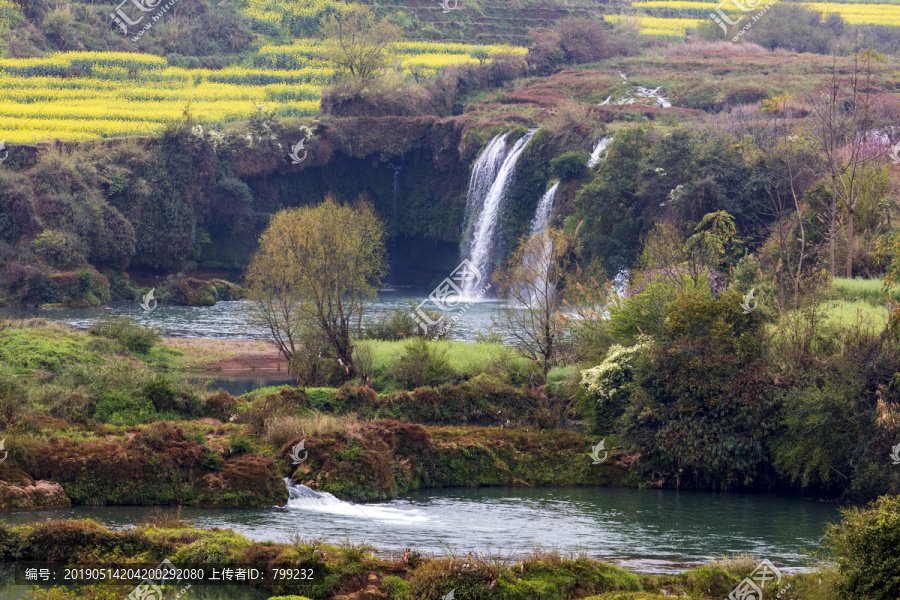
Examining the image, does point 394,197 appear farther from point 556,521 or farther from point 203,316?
point 556,521

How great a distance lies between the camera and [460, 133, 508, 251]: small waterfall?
62906 millimetres

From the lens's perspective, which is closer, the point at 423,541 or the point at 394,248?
the point at 423,541

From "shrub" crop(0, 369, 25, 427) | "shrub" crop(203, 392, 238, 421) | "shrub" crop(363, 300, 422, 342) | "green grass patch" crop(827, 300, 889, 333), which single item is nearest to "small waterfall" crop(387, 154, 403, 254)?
"shrub" crop(363, 300, 422, 342)

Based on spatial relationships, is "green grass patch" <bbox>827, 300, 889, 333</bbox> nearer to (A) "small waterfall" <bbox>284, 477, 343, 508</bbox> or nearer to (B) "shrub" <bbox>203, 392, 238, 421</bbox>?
(A) "small waterfall" <bbox>284, 477, 343, 508</bbox>

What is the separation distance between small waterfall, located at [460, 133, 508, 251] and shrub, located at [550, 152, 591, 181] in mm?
6501

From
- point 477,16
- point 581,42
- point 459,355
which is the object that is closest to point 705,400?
point 459,355

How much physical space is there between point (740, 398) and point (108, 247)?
4958cm

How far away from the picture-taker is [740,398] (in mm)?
26141

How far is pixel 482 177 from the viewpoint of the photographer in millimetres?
63469

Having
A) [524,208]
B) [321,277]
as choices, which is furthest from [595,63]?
[321,277]

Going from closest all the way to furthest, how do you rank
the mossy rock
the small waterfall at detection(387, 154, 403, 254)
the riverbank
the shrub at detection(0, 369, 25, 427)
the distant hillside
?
1. the riverbank
2. the mossy rock
3. the shrub at detection(0, 369, 25, 427)
4. the small waterfall at detection(387, 154, 403, 254)
5. the distant hillside

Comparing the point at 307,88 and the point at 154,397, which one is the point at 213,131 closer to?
the point at 307,88

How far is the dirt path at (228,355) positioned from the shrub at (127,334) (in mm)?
1891

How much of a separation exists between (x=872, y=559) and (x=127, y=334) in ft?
109
